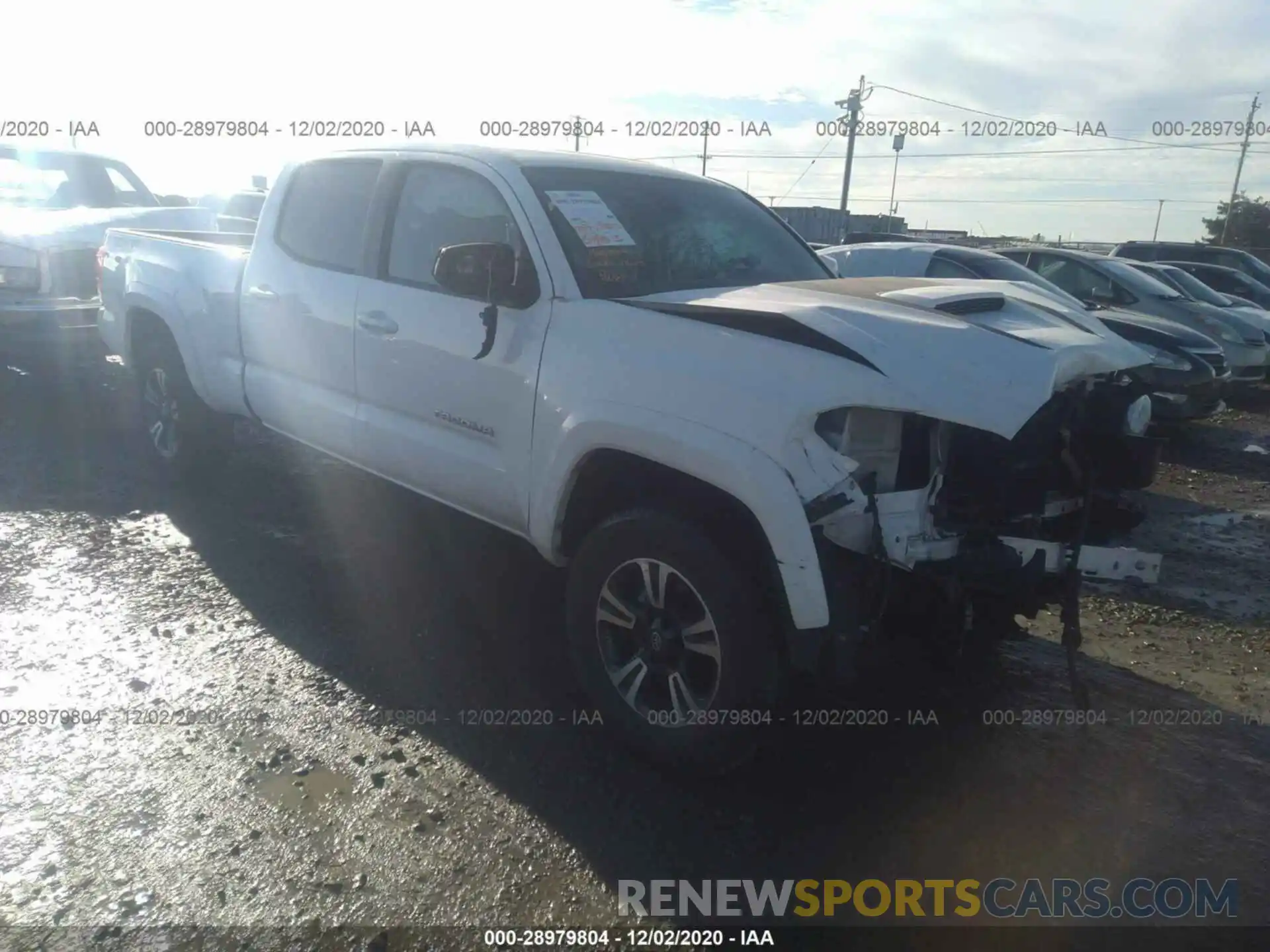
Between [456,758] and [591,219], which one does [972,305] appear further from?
[456,758]

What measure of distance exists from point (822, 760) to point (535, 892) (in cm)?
120

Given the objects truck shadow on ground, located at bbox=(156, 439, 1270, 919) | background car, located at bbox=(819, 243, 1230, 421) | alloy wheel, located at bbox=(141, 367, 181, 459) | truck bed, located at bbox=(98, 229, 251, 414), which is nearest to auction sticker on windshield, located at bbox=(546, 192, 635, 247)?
truck shadow on ground, located at bbox=(156, 439, 1270, 919)

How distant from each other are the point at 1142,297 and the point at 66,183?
11.4 m

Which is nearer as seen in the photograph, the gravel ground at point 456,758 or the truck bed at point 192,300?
the gravel ground at point 456,758

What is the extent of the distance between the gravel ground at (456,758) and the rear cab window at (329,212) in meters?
1.54

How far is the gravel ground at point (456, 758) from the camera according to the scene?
277cm

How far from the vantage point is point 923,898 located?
2.76 metres

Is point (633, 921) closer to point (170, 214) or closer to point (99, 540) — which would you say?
point (99, 540)

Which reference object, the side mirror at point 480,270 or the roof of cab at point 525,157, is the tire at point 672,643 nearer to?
the side mirror at point 480,270

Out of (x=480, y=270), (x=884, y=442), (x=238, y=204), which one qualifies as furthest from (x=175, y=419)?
(x=238, y=204)

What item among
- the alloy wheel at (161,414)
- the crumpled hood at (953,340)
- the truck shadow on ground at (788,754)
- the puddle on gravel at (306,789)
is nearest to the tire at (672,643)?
the truck shadow on ground at (788,754)

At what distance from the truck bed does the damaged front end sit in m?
3.76

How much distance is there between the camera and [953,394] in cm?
272

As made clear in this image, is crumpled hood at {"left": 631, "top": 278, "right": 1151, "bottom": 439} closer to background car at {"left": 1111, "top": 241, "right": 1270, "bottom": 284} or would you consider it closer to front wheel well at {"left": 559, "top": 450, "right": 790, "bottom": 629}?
front wheel well at {"left": 559, "top": 450, "right": 790, "bottom": 629}
